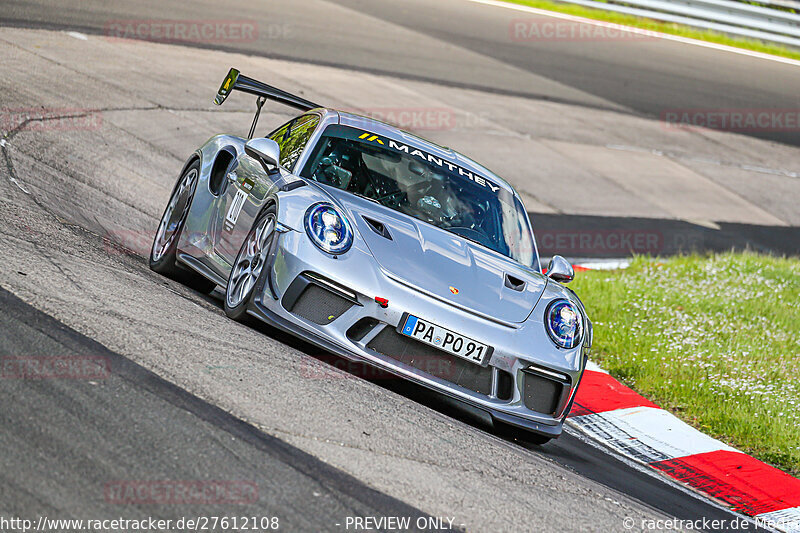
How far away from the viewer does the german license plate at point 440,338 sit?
502cm

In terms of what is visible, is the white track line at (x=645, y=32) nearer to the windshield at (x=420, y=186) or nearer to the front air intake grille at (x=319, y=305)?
the windshield at (x=420, y=186)

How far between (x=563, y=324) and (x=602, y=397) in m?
1.73

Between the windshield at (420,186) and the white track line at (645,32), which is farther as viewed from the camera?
the white track line at (645,32)

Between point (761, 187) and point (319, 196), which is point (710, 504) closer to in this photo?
point (319, 196)

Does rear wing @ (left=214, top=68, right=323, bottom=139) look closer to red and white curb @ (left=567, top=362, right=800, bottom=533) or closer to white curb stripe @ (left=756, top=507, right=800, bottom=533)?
red and white curb @ (left=567, top=362, right=800, bottom=533)

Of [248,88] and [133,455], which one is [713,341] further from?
[133,455]

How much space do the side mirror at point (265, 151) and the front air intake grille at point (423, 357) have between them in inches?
56.0

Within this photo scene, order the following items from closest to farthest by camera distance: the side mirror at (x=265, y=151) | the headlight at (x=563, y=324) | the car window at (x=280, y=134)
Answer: the headlight at (x=563, y=324) < the side mirror at (x=265, y=151) < the car window at (x=280, y=134)

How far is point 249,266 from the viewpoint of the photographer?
18.1 feet

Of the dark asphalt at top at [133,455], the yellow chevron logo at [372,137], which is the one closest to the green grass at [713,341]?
the yellow chevron logo at [372,137]

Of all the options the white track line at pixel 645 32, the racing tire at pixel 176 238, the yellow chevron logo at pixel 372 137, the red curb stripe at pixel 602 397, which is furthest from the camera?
the white track line at pixel 645 32

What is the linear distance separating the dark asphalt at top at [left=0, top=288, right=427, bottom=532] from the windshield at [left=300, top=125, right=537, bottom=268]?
2321 mm

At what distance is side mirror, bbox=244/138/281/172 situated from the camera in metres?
5.94

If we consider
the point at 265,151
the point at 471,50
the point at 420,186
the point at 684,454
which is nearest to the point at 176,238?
the point at 265,151
